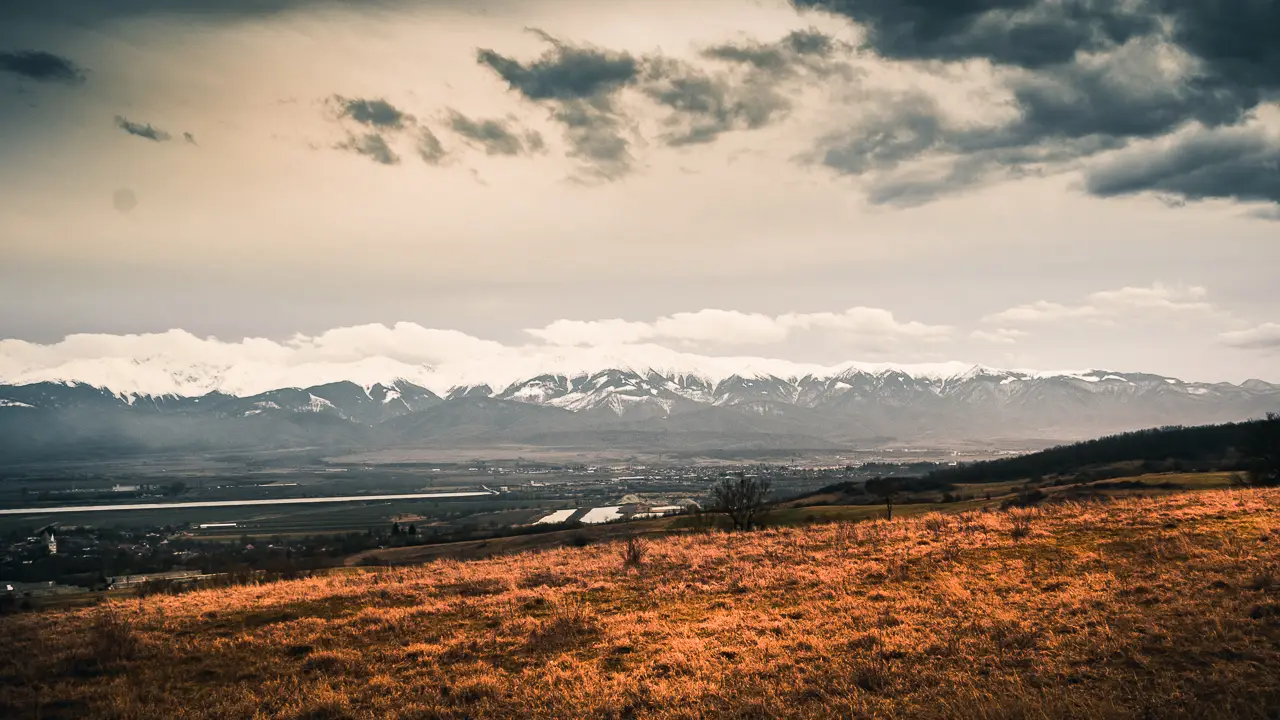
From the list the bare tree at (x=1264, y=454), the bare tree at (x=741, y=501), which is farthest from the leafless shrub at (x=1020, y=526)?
the bare tree at (x=1264, y=454)

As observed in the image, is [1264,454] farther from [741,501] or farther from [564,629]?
[564,629]

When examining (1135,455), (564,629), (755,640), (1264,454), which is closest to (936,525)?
(755,640)

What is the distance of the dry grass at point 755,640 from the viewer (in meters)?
13.6

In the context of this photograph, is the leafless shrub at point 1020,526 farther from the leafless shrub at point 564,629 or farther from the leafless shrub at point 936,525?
the leafless shrub at point 564,629

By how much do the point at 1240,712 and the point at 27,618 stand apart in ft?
118

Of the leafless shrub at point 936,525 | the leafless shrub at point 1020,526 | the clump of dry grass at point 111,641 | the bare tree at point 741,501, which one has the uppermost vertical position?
the leafless shrub at point 1020,526

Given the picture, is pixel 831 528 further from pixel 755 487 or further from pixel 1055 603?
pixel 1055 603

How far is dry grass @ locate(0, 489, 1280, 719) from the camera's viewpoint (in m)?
13.6

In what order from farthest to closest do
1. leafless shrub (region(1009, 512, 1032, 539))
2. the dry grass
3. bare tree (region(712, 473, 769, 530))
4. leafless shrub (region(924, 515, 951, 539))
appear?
bare tree (region(712, 473, 769, 530)) → leafless shrub (region(924, 515, 951, 539)) → leafless shrub (region(1009, 512, 1032, 539)) → the dry grass

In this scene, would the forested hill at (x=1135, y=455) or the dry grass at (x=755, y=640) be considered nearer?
the dry grass at (x=755, y=640)

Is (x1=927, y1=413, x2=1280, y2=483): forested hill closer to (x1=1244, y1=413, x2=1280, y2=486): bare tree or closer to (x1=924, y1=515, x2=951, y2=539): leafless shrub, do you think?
(x1=1244, y1=413, x2=1280, y2=486): bare tree

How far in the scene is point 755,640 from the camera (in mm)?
17859

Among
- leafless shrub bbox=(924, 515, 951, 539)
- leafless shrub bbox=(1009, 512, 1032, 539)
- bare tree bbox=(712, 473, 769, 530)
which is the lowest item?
bare tree bbox=(712, 473, 769, 530)

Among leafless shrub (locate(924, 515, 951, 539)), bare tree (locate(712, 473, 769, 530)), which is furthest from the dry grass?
bare tree (locate(712, 473, 769, 530))
